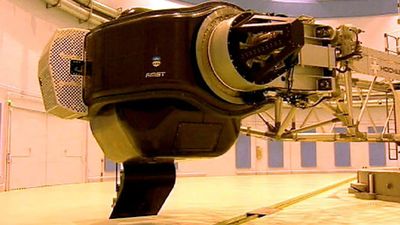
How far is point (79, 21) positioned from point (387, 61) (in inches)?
286

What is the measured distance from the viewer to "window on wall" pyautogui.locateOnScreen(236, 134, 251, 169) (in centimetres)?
1380

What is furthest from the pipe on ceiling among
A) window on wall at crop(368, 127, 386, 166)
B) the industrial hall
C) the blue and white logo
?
window on wall at crop(368, 127, 386, 166)

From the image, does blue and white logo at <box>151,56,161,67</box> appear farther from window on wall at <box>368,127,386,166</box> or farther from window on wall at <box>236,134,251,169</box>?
window on wall at <box>368,127,386,166</box>

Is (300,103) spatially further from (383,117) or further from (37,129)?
(383,117)

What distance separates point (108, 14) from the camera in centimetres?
985

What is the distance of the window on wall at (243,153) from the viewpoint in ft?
45.3

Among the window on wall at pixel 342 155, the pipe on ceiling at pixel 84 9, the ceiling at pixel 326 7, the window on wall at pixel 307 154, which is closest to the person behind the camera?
the pipe on ceiling at pixel 84 9

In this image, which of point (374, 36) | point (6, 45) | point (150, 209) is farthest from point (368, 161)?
point (150, 209)

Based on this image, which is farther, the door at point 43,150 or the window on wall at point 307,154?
the window on wall at point 307,154

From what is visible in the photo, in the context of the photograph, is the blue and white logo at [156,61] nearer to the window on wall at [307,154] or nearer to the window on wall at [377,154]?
the window on wall at [307,154]

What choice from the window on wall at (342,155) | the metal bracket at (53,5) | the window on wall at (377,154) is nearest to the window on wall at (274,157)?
the window on wall at (342,155)

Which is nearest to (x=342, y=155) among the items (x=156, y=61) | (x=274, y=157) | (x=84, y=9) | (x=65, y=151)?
(x=274, y=157)

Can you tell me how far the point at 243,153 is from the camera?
13922 mm

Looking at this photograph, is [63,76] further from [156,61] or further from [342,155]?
[342,155]
